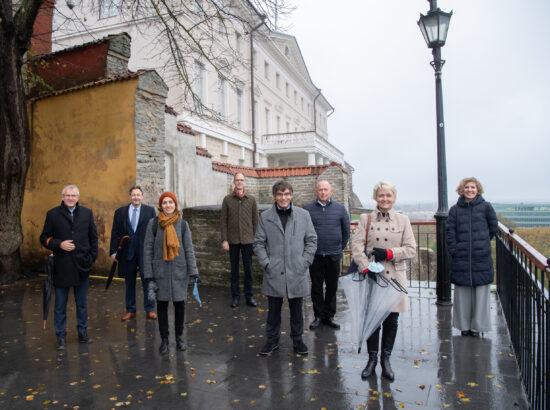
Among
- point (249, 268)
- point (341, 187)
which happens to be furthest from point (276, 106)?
point (249, 268)

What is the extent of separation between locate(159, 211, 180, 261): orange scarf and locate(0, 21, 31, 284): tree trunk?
5257 mm

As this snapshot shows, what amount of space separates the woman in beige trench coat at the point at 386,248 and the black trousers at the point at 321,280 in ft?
4.23

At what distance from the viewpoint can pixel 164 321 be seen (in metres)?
4.45

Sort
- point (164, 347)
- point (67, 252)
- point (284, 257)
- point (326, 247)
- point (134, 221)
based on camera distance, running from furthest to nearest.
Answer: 1. point (134, 221)
2. point (326, 247)
3. point (67, 252)
4. point (164, 347)
5. point (284, 257)

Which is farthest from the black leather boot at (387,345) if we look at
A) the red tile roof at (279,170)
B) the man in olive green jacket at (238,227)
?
the red tile roof at (279,170)

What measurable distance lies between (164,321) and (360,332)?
2.09 metres

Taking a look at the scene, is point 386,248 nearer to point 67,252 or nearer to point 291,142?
point 67,252

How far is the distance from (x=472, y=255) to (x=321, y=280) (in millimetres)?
1838

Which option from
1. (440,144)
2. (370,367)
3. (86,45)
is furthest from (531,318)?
(86,45)

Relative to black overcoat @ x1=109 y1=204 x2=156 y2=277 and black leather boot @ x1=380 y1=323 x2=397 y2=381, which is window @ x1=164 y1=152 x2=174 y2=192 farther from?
black leather boot @ x1=380 y1=323 x2=397 y2=381

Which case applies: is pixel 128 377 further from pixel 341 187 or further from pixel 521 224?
pixel 341 187

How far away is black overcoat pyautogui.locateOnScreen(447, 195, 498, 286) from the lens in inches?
190

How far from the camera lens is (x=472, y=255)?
16.0ft

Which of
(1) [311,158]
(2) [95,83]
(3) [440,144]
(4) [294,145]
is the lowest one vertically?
(3) [440,144]
